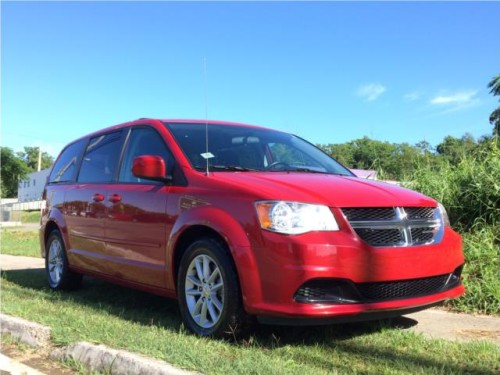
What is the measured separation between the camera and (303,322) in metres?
3.62

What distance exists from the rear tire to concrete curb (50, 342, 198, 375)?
8.48ft

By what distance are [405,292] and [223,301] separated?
1310 millimetres

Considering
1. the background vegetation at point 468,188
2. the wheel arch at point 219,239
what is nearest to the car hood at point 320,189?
the wheel arch at point 219,239

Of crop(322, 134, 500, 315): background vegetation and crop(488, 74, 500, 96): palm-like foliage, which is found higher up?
crop(488, 74, 500, 96): palm-like foliage

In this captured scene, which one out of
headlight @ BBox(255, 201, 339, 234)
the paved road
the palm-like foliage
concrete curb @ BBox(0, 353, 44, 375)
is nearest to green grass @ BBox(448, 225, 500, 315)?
the paved road

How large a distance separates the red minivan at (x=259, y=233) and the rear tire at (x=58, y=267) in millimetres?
1106

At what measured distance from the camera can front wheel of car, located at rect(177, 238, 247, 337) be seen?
12.6ft

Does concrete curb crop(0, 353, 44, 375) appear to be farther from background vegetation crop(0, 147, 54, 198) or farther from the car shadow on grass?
background vegetation crop(0, 147, 54, 198)

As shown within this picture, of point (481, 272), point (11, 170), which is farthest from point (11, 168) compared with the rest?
point (481, 272)

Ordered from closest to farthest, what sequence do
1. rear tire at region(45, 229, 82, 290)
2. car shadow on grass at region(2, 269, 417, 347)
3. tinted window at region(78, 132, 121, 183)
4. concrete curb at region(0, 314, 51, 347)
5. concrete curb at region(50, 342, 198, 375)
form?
concrete curb at region(50, 342, 198, 375) < car shadow on grass at region(2, 269, 417, 347) < concrete curb at region(0, 314, 51, 347) < tinted window at region(78, 132, 121, 183) < rear tire at region(45, 229, 82, 290)

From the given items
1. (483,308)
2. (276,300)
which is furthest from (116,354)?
(483,308)

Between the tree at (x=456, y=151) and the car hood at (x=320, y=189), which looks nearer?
the car hood at (x=320, y=189)

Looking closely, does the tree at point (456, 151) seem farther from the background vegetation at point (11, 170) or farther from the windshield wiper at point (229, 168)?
the background vegetation at point (11, 170)

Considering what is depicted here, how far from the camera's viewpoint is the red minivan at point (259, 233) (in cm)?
361
